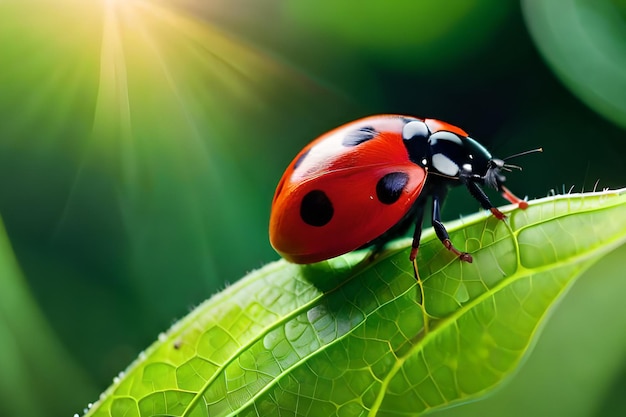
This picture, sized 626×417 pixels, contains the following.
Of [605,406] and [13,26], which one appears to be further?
[13,26]

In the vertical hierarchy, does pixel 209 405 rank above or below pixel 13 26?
below

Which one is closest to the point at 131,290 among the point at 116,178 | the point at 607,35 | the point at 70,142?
the point at 116,178

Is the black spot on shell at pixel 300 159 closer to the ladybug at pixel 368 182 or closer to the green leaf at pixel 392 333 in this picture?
the ladybug at pixel 368 182

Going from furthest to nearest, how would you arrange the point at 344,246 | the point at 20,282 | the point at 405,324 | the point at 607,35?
the point at 607,35 < the point at 20,282 < the point at 344,246 < the point at 405,324

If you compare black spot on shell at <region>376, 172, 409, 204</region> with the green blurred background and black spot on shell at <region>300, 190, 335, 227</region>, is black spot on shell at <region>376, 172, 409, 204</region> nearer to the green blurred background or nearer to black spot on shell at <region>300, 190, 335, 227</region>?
black spot on shell at <region>300, 190, 335, 227</region>

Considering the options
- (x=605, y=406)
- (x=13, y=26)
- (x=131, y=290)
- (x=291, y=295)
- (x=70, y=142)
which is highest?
(x=13, y=26)

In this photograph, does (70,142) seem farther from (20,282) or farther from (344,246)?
(344,246)

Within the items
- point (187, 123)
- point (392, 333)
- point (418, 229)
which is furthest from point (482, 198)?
point (187, 123)

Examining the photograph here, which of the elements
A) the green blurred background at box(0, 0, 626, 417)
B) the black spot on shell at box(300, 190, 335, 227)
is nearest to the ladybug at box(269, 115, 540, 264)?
the black spot on shell at box(300, 190, 335, 227)
